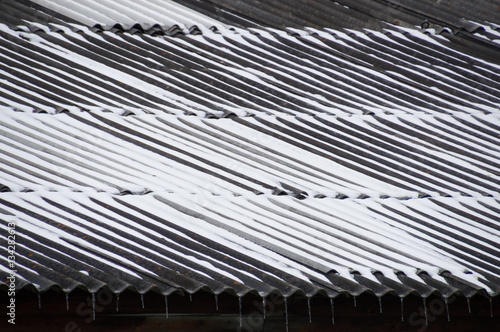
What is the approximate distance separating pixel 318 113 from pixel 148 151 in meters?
1.77

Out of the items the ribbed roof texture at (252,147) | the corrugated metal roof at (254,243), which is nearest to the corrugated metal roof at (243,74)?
the ribbed roof texture at (252,147)

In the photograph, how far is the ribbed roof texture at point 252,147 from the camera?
153 inches

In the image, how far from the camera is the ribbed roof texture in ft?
12.8

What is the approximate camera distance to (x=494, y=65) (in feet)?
19.9

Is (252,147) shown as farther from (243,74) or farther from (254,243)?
(254,243)

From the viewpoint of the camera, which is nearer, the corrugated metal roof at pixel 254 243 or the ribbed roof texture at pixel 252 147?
the corrugated metal roof at pixel 254 243

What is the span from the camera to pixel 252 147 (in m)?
Answer: 5.00

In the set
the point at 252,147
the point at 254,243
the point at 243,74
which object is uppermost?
the point at 243,74

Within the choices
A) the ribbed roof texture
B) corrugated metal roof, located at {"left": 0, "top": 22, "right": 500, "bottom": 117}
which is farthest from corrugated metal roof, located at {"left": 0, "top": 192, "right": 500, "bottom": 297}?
corrugated metal roof, located at {"left": 0, "top": 22, "right": 500, "bottom": 117}

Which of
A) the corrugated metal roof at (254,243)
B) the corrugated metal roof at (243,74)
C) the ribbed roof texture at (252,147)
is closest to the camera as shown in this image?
the corrugated metal roof at (254,243)

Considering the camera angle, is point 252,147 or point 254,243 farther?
point 252,147

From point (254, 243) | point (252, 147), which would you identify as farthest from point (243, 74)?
point (254, 243)

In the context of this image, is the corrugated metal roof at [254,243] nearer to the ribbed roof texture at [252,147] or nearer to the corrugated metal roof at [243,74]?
the ribbed roof texture at [252,147]

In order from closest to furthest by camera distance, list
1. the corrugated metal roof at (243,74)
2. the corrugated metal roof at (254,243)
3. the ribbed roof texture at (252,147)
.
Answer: the corrugated metal roof at (254,243)
the ribbed roof texture at (252,147)
the corrugated metal roof at (243,74)
